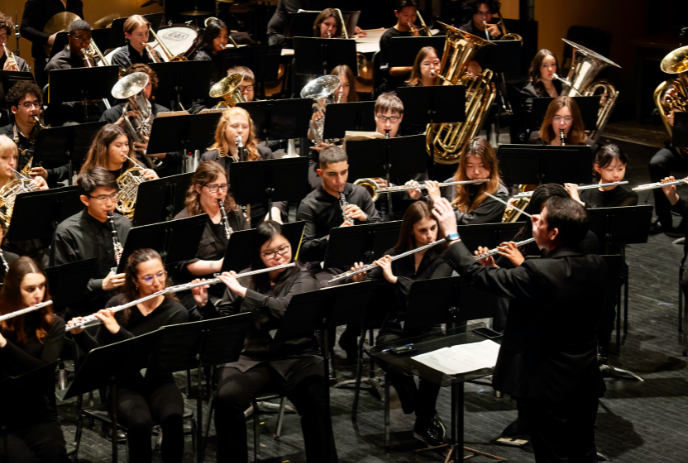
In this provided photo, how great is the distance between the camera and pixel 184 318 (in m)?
4.05

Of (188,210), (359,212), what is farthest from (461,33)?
(188,210)

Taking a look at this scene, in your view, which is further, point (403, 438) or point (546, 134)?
point (546, 134)

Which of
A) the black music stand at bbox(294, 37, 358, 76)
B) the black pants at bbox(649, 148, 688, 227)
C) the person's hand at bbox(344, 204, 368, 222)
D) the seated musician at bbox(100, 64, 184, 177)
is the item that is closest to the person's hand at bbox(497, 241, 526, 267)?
the person's hand at bbox(344, 204, 368, 222)

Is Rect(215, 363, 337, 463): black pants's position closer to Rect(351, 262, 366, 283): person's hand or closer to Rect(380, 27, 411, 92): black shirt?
Rect(351, 262, 366, 283): person's hand

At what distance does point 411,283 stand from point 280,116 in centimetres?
226

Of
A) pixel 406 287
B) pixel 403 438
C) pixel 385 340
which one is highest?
pixel 406 287

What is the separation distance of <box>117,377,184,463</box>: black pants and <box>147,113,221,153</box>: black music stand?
2.10 meters

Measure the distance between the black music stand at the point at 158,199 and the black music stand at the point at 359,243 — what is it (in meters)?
0.99

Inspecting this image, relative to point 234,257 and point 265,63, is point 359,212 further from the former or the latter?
point 265,63

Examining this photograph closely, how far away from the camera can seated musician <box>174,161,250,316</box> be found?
15.7ft

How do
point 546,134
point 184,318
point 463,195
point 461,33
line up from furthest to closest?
point 461,33 → point 546,134 → point 463,195 → point 184,318

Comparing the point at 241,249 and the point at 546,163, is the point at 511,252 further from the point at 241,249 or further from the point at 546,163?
the point at 546,163

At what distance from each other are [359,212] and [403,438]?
1.33 meters

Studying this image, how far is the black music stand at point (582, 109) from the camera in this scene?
20.5 feet
